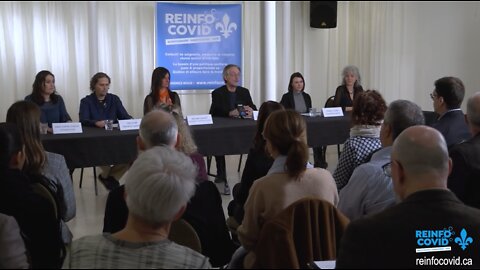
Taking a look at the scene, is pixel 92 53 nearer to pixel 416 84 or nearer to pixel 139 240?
pixel 416 84

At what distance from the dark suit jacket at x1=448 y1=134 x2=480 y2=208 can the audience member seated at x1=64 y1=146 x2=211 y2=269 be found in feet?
4.74

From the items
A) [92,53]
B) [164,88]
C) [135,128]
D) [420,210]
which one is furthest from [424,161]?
[92,53]

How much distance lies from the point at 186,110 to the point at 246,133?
9.19 ft

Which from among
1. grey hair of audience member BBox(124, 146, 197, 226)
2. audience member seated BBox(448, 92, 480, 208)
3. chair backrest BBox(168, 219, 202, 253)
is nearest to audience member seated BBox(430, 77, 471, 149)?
audience member seated BBox(448, 92, 480, 208)

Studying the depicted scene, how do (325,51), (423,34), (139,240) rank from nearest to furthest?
1. (139,240)
2. (423,34)
3. (325,51)

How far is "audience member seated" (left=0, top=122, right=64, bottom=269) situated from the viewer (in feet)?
6.12

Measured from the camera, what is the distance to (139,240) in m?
1.27

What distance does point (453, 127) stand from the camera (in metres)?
3.01

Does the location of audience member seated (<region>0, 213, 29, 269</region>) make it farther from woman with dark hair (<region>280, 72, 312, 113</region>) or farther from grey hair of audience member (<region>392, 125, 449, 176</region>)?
woman with dark hair (<region>280, 72, 312, 113</region>)

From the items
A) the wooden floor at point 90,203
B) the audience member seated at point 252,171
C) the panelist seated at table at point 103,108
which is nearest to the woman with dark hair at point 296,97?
Result: the wooden floor at point 90,203

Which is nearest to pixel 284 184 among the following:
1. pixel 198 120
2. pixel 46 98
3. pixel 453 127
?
pixel 453 127

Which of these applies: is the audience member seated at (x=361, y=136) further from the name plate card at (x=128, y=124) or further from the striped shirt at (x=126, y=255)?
the name plate card at (x=128, y=124)

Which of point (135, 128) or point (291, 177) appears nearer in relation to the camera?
point (291, 177)

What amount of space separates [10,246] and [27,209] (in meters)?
0.37
